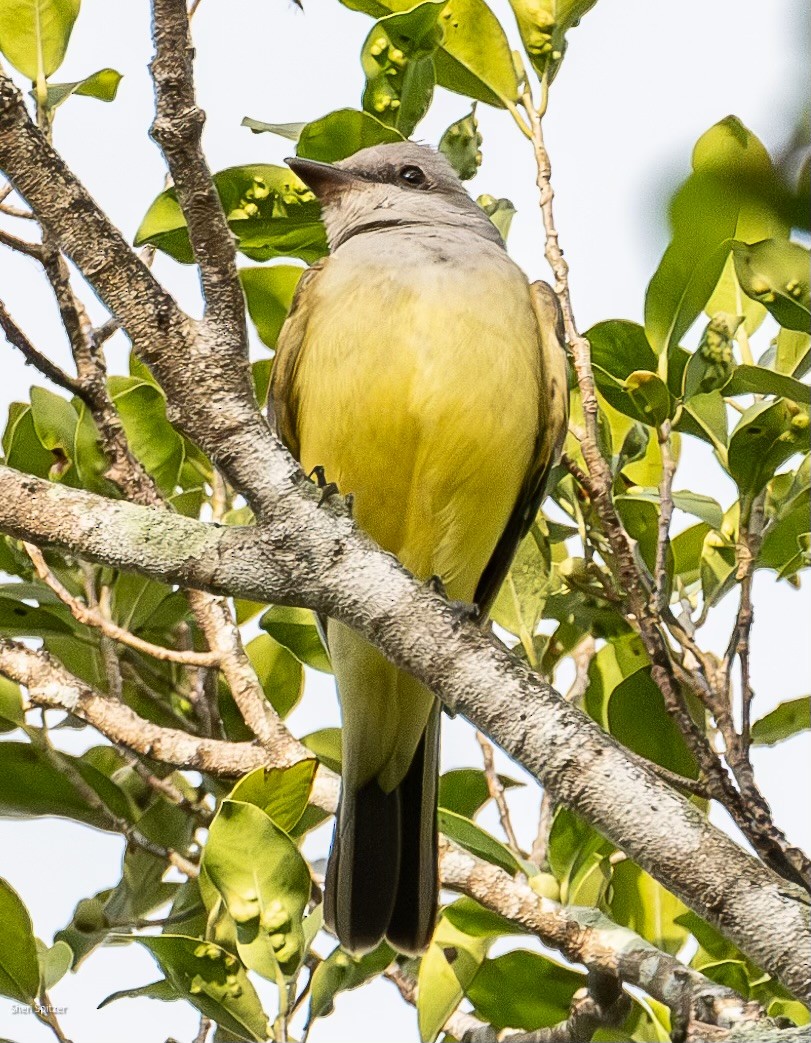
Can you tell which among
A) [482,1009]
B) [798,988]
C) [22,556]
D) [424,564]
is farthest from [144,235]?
[798,988]

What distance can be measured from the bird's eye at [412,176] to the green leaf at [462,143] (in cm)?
82

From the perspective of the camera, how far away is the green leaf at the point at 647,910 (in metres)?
2.94

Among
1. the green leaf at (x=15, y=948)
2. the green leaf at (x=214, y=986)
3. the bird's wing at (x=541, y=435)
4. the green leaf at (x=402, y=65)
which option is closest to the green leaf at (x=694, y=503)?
the bird's wing at (x=541, y=435)

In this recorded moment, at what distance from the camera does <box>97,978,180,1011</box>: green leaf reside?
237 cm

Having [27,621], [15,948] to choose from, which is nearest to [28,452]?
[27,621]

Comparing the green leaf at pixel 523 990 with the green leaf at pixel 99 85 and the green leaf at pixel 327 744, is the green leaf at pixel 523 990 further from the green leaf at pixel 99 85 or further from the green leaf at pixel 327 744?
the green leaf at pixel 99 85

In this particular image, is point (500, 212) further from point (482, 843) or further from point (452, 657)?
point (452, 657)

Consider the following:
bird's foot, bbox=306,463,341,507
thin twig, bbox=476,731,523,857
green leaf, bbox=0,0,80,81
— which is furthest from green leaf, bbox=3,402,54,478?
thin twig, bbox=476,731,523,857

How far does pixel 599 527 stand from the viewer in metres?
2.89

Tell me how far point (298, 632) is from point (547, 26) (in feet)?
5.21

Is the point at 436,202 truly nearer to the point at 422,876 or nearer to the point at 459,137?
the point at 459,137

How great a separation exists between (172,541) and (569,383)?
1562mm

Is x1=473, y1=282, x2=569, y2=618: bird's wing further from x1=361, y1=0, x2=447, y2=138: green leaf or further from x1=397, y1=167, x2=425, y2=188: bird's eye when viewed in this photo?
x1=397, y1=167, x2=425, y2=188: bird's eye

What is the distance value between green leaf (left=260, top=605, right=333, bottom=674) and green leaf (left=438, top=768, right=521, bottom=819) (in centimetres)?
45
